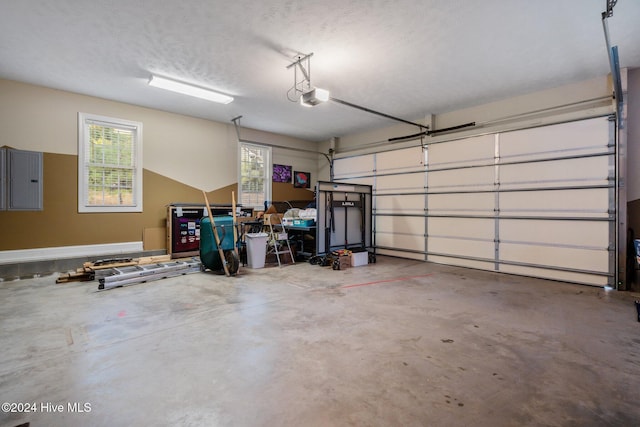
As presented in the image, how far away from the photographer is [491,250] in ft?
19.9

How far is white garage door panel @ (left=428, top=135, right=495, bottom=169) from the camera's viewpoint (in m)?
6.13

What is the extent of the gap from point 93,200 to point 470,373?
23.2ft

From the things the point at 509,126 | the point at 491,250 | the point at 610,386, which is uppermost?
the point at 509,126

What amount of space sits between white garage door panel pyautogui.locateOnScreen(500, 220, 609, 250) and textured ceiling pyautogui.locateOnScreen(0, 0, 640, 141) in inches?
99.7

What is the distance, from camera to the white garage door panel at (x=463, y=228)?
6.12 m

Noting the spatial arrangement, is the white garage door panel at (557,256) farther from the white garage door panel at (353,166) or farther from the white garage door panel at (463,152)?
the white garage door panel at (353,166)

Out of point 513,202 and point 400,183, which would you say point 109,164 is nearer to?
point 400,183

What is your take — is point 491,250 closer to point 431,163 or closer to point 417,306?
point 431,163

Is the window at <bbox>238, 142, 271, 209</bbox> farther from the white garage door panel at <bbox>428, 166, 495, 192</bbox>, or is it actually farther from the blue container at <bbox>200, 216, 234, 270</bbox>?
the white garage door panel at <bbox>428, 166, 495, 192</bbox>

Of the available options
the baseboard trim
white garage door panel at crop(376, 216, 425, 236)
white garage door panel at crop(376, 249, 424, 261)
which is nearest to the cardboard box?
white garage door panel at crop(376, 249, 424, 261)

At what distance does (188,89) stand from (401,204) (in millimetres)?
5565

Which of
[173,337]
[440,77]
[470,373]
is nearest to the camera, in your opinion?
[470,373]

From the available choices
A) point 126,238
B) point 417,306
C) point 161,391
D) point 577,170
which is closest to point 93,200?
point 126,238

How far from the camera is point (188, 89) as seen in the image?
17.6ft
